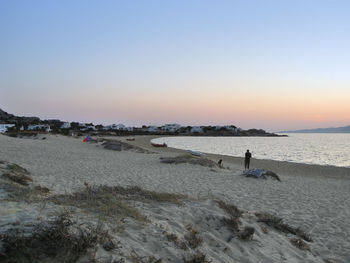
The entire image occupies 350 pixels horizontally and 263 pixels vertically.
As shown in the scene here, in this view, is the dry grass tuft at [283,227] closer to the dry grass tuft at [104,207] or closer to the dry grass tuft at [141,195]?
the dry grass tuft at [141,195]

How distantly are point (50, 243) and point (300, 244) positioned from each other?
5.29 m

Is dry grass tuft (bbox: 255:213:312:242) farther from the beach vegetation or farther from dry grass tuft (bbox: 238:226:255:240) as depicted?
dry grass tuft (bbox: 238:226:255:240)

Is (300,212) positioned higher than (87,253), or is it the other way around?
(87,253)

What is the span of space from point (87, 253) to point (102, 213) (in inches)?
61.9

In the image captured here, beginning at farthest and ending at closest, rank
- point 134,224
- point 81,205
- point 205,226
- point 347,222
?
point 347,222 → point 205,226 → point 81,205 → point 134,224

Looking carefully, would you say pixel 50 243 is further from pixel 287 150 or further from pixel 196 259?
pixel 287 150

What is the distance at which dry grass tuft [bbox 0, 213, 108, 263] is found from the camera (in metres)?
2.94

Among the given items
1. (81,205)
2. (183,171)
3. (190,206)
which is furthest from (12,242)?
(183,171)

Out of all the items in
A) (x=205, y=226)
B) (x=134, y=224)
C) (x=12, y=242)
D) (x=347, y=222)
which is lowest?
(x=347, y=222)

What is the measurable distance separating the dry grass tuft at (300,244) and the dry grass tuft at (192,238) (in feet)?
8.17

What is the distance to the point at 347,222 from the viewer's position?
816 cm

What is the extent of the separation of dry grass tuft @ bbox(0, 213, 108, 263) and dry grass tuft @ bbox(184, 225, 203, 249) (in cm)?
161

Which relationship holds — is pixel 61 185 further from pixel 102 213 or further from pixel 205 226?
pixel 205 226

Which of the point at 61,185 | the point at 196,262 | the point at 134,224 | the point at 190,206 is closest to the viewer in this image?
the point at 196,262
